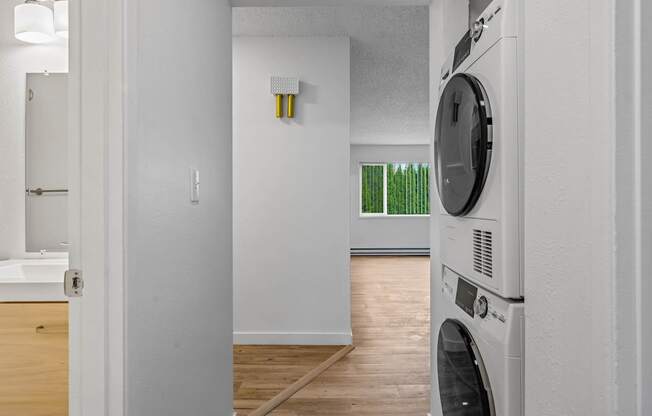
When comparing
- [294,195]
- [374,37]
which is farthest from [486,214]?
[374,37]

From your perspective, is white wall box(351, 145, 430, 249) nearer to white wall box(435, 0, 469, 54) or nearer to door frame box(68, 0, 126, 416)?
white wall box(435, 0, 469, 54)

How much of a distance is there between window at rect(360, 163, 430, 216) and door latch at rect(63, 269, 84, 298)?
871cm

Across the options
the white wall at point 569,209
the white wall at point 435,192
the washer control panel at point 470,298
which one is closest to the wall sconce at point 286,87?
the white wall at point 435,192

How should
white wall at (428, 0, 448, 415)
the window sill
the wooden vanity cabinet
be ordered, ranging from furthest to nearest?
the window sill < white wall at (428, 0, 448, 415) < the wooden vanity cabinet

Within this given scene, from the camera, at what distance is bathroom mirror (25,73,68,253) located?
6.99 ft

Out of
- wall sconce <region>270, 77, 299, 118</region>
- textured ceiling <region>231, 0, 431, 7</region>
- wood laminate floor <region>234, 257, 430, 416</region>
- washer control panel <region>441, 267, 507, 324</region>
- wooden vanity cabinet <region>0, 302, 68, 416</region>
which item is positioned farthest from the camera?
wall sconce <region>270, 77, 299, 118</region>

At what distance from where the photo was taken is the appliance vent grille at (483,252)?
117 cm

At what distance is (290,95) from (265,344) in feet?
6.38

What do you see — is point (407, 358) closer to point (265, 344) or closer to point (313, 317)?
point (313, 317)

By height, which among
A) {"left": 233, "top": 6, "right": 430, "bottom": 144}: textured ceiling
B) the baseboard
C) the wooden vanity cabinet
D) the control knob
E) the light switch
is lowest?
the baseboard

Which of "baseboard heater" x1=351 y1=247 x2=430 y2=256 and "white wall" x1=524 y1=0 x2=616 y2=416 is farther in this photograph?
"baseboard heater" x1=351 y1=247 x2=430 y2=256

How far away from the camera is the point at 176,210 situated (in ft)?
4.66

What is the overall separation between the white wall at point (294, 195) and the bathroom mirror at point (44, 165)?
1.50 metres

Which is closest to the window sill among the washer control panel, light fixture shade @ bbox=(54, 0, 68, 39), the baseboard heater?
the baseboard heater
